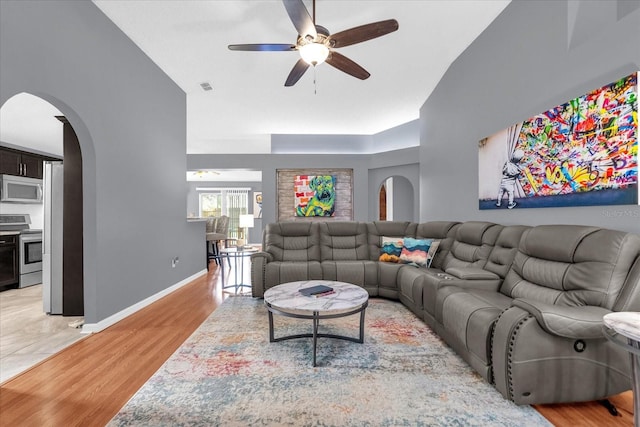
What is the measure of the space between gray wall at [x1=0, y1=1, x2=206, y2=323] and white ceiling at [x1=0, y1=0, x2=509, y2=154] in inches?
15.0

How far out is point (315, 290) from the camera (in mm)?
2506

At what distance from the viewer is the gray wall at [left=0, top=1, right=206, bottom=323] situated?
2164 mm

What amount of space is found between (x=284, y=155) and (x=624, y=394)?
6337mm

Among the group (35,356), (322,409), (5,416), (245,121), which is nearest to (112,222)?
(35,356)

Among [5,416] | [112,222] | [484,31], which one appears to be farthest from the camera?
[484,31]

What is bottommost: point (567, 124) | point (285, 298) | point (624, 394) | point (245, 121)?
point (624, 394)

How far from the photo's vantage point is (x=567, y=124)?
2242 millimetres

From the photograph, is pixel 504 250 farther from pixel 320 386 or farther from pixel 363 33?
pixel 363 33

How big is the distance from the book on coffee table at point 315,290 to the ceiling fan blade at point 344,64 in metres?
2.14

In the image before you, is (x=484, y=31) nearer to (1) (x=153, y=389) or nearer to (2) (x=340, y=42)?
(2) (x=340, y=42)

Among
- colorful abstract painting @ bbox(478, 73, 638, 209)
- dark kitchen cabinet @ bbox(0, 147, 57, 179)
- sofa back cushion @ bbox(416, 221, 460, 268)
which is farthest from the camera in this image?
dark kitchen cabinet @ bbox(0, 147, 57, 179)

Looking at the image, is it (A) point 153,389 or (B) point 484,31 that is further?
(B) point 484,31

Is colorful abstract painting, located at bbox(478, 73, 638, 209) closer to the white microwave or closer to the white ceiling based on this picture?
the white ceiling

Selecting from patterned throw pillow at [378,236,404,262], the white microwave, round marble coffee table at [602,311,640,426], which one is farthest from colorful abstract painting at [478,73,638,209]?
the white microwave
